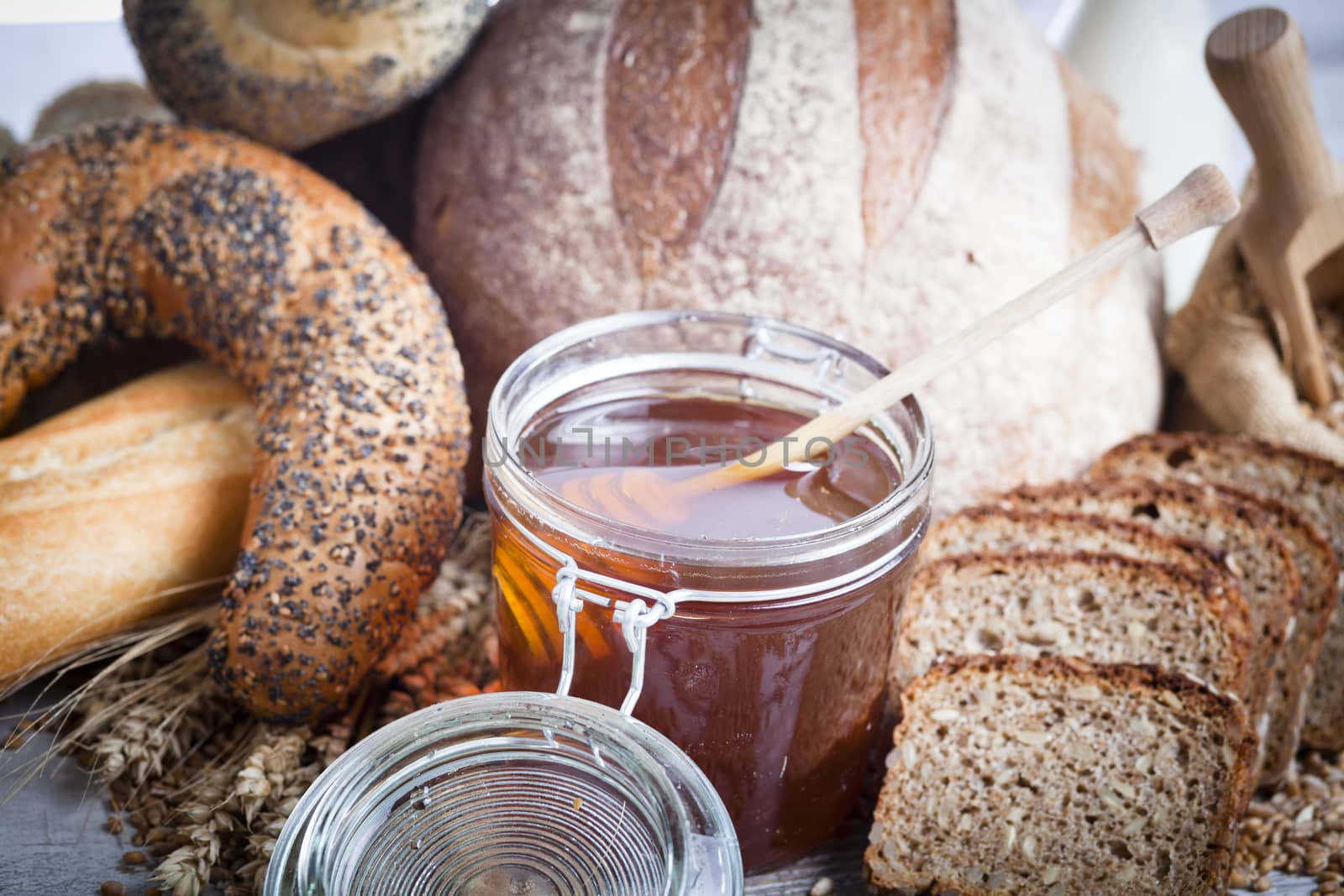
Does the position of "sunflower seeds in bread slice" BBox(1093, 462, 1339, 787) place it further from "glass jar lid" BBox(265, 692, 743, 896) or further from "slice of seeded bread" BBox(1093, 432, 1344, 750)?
"glass jar lid" BBox(265, 692, 743, 896)

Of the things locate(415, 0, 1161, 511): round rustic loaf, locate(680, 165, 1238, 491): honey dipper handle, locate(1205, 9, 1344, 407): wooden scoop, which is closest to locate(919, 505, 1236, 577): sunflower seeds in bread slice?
locate(415, 0, 1161, 511): round rustic loaf

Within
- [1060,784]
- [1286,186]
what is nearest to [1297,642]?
[1060,784]

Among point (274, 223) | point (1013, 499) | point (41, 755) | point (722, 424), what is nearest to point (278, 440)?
point (274, 223)

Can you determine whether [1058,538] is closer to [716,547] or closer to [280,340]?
[716,547]

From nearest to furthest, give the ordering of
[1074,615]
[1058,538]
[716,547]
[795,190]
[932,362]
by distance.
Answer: [716,547]
[932,362]
[1074,615]
[1058,538]
[795,190]

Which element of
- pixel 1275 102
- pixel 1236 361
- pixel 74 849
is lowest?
pixel 74 849
